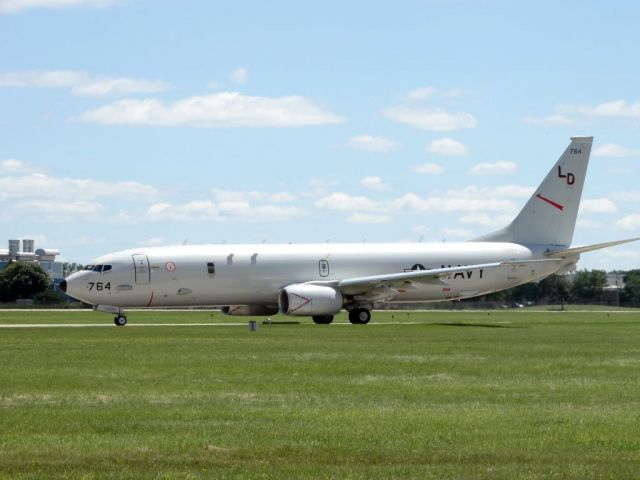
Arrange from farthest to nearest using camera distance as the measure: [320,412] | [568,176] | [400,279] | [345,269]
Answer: [568,176], [345,269], [400,279], [320,412]

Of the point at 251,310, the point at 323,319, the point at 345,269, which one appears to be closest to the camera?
the point at 323,319

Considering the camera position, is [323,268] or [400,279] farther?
[323,268]

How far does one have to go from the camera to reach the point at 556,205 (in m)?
67.3

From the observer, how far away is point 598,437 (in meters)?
17.0

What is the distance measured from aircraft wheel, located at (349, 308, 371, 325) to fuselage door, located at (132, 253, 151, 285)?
406 inches

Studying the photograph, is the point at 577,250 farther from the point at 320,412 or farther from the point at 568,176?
the point at 320,412

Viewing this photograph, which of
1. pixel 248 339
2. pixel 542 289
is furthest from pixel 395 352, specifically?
pixel 542 289

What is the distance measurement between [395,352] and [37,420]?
1732 centimetres

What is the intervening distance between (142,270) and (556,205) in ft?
75.0

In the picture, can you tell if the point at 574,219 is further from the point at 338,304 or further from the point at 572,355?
the point at 572,355

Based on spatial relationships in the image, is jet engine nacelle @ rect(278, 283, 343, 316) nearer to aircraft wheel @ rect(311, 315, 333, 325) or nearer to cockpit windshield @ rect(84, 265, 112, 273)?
aircraft wheel @ rect(311, 315, 333, 325)

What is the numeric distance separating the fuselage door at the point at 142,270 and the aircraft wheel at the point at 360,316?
10.3m

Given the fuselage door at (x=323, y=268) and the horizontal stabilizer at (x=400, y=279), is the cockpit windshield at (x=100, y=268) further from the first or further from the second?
the fuselage door at (x=323, y=268)

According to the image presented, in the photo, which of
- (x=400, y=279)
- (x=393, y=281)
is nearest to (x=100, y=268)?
(x=393, y=281)
